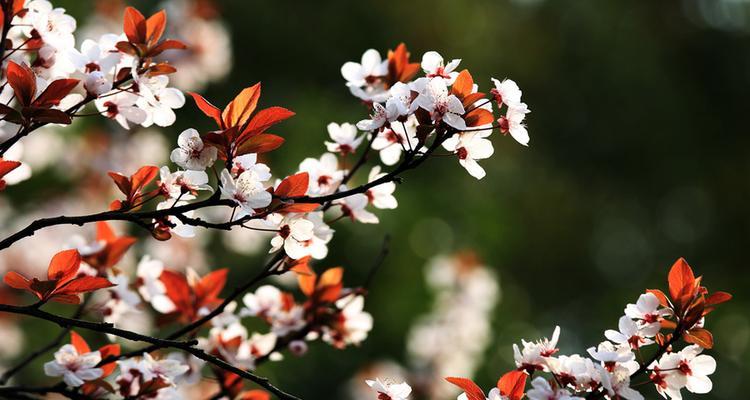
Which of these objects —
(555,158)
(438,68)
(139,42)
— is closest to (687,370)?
(438,68)

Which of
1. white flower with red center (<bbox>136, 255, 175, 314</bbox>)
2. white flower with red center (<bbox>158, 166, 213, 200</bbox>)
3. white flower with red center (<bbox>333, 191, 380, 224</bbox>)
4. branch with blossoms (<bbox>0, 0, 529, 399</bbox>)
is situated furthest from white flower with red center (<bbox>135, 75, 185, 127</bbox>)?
white flower with red center (<bbox>136, 255, 175, 314</bbox>)

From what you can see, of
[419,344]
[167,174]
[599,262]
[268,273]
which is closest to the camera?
[167,174]

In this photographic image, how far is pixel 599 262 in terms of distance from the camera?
920 centimetres

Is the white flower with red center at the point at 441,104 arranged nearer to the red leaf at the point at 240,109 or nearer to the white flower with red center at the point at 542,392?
the red leaf at the point at 240,109

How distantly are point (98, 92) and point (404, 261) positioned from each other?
5490 mm

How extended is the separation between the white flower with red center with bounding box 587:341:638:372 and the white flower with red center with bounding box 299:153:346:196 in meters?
0.49

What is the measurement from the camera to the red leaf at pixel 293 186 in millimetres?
1128

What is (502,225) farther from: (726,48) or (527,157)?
(726,48)

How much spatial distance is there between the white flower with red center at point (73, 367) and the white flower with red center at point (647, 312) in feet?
2.52

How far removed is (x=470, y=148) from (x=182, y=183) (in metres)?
0.39

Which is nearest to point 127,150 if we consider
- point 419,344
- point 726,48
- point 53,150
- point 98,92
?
point 53,150

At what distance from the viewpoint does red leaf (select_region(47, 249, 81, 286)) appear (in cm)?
114

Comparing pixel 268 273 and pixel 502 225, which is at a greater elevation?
pixel 502 225

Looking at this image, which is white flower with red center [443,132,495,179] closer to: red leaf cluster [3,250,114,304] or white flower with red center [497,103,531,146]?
white flower with red center [497,103,531,146]
